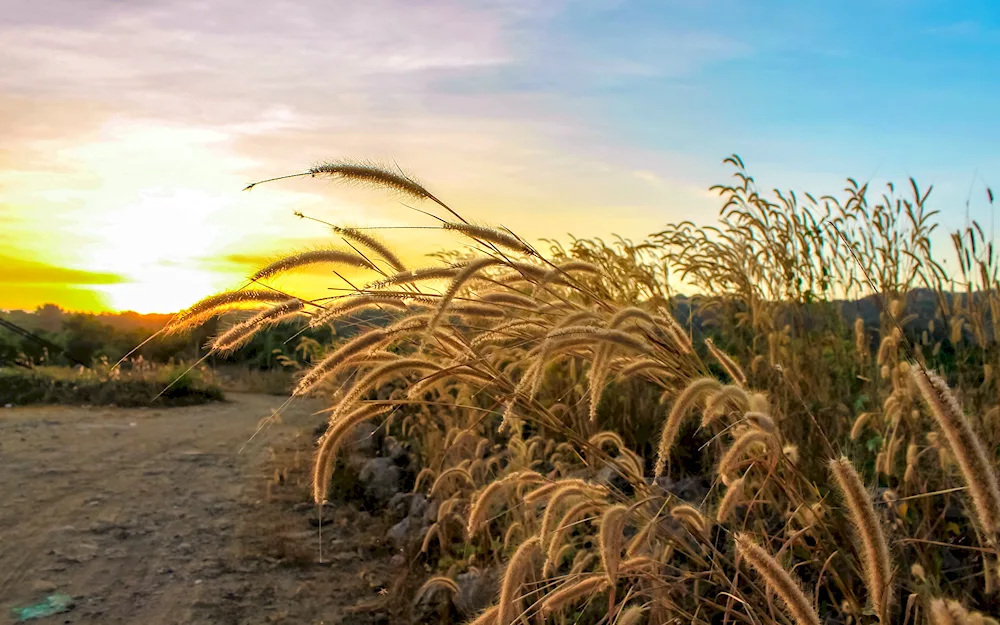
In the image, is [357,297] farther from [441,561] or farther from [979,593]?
[979,593]

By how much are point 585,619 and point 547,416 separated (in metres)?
1.51

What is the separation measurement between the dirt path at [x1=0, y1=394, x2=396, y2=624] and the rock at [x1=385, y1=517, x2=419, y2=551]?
0.22 meters

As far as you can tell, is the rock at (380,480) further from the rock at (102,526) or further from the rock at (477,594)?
the rock at (477,594)

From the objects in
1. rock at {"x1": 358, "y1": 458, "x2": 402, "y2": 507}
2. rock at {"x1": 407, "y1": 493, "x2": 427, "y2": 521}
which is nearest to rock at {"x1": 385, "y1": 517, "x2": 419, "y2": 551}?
rock at {"x1": 407, "y1": 493, "x2": 427, "y2": 521}

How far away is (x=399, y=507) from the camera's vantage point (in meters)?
5.55

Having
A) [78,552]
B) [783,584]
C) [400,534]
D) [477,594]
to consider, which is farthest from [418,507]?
[783,584]

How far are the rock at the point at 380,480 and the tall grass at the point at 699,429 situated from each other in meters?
0.55

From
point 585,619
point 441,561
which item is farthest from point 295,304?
point 441,561

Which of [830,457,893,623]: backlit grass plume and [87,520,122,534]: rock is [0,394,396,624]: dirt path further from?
[830,457,893,623]: backlit grass plume

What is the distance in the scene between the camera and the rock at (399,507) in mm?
5516

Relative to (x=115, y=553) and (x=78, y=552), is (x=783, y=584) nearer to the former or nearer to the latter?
(x=115, y=553)

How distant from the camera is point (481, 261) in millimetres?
2080

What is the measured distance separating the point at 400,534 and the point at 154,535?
163cm

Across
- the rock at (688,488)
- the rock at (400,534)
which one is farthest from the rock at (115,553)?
the rock at (688,488)
